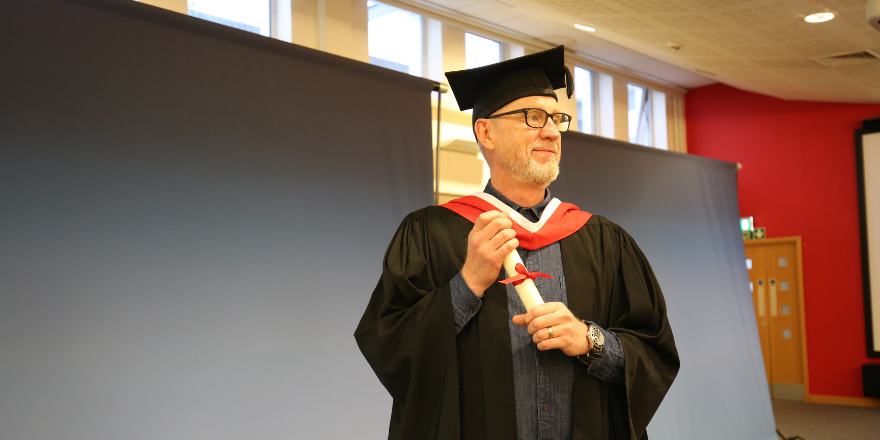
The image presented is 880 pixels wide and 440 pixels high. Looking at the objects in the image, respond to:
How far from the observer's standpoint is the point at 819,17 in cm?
402

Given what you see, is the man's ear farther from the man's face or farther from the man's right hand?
the man's right hand

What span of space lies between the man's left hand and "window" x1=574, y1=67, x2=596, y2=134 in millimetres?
6193

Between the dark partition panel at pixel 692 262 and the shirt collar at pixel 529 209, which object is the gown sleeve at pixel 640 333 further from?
the dark partition panel at pixel 692 262

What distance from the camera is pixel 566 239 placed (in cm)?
162

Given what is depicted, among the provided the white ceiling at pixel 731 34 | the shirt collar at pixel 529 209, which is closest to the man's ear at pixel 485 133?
the shirt collar at pixel 529 209

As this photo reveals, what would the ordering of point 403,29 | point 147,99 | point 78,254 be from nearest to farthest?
1. point 78,254
2. point 147,99
3. point 403,29

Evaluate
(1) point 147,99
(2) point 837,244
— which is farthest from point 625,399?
(2) point 837,244

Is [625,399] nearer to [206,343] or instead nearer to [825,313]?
[206,343]

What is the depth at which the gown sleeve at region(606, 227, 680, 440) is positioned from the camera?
1444 millimetres

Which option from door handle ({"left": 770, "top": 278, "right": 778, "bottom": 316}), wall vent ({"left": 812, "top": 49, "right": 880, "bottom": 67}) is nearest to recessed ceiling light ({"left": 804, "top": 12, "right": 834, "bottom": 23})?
wall vent ({"left": 812, "top": 49, "right": 880, "bottom": 67})

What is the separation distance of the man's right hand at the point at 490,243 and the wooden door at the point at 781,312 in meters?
7.32

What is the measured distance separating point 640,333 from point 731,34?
376cm

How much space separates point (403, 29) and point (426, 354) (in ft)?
15.2

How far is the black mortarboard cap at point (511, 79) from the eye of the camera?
1.69 m
